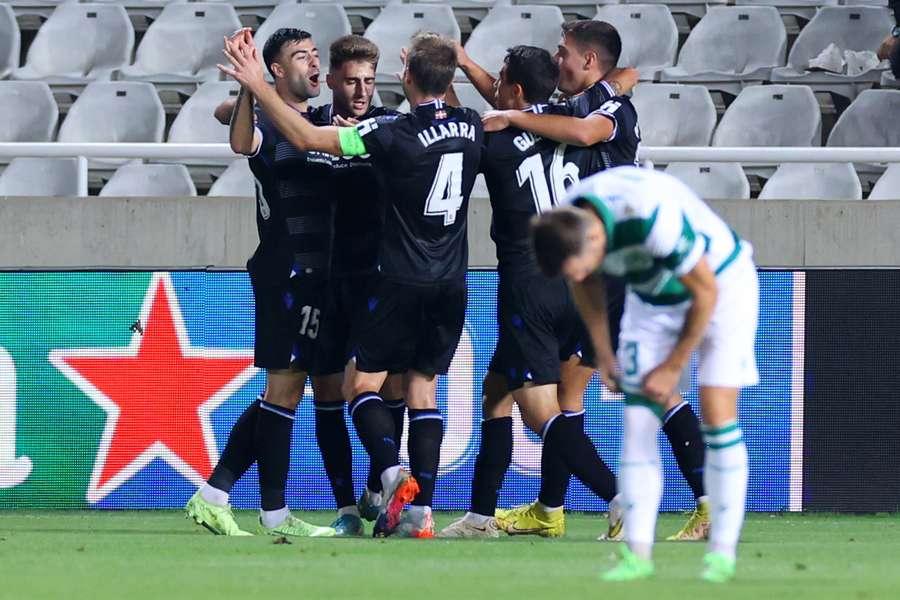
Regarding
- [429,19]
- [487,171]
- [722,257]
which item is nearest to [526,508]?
[487,171]

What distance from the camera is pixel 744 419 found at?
9.04 meters

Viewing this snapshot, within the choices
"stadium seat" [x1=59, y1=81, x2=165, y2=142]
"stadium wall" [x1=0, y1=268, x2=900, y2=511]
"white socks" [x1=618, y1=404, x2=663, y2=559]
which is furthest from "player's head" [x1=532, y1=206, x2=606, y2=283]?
"stadium seat" [x1=59, y1=81, x2=165, y2=142]

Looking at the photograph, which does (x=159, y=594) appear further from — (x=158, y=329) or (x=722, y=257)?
(x=158, y=329)

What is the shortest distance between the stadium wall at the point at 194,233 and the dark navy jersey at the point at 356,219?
6.84ft

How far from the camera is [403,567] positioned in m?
5.23

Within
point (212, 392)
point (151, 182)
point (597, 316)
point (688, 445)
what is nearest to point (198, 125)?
point (151, 182)

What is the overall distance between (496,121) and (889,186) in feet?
14.2

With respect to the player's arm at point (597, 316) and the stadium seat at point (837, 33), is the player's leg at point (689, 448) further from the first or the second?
the stadium seat at point (837, 33)

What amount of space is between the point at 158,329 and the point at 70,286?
556mm

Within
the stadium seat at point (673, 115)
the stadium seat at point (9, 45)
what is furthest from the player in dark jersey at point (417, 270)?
the stadium seat at point (9, 45)

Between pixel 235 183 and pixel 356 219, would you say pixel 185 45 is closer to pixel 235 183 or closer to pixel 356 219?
pixel 235 183

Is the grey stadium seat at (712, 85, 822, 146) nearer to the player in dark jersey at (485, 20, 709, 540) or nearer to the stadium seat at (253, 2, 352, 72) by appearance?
the stadium seat at (253, 2, 352, 72)

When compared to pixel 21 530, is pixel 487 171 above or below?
above

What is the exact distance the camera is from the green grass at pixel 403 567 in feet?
14.5
